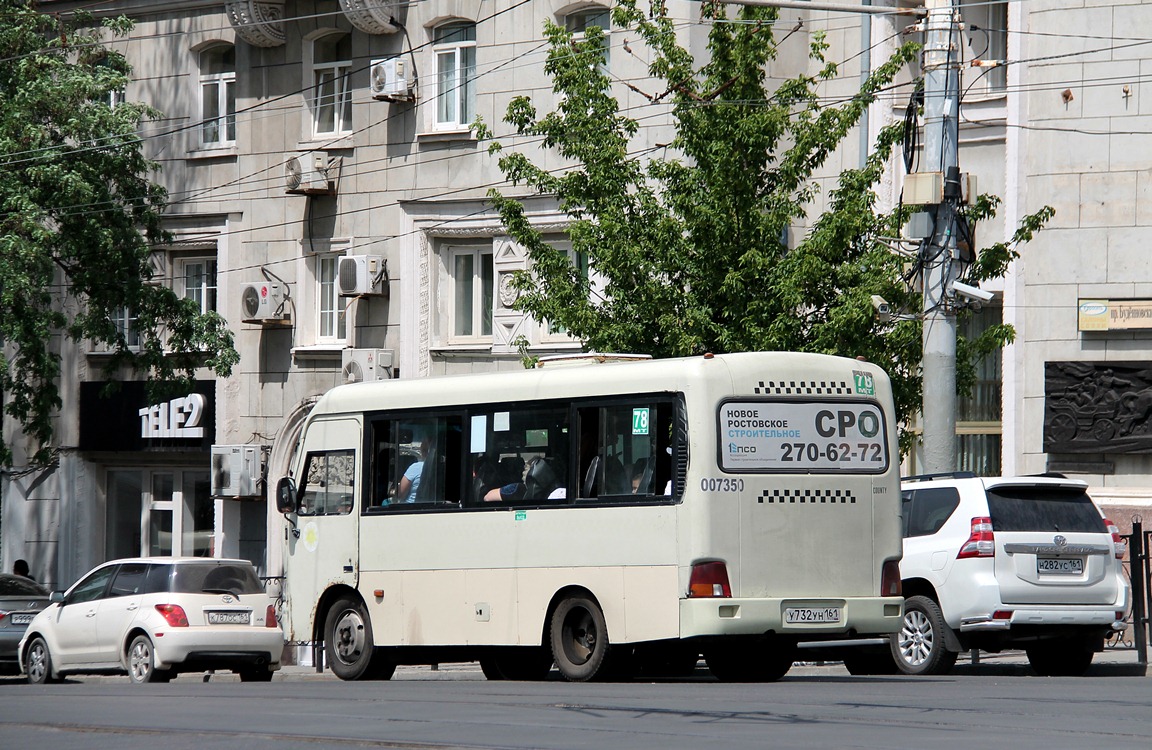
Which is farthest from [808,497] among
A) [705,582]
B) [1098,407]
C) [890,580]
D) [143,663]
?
[1098,407]

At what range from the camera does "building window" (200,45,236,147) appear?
30641 mm

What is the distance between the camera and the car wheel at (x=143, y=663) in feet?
64.2

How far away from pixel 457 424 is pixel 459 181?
1184cm

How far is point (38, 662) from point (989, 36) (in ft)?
50.3

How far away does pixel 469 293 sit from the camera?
93.8 feet

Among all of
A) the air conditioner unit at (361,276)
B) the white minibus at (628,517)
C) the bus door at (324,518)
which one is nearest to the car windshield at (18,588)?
the air conditioner unit at (361,276)

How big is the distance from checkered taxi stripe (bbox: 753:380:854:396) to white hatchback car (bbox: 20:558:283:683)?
7615 millimetres

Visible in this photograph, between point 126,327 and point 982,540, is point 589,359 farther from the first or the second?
point 126,327

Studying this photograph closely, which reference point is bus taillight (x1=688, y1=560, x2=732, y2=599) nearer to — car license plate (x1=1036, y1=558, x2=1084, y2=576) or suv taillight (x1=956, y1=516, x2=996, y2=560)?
suv taillight (x1=956, y1=516, x2=996, y2=560)

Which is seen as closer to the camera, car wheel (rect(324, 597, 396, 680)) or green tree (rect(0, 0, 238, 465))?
car wheel (rect(324, 597, 396, 680))

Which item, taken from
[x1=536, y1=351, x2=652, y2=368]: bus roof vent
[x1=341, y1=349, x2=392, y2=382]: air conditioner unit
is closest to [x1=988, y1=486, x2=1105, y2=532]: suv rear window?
[x1=536, y1=351, x2=652, y2=368]: bus roof vent

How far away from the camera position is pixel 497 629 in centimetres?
1617

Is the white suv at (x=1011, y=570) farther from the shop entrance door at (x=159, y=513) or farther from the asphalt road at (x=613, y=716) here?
the shop entrance door at (x=159, y=513)

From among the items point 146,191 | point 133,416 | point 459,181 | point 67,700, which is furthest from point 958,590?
point 133,416
